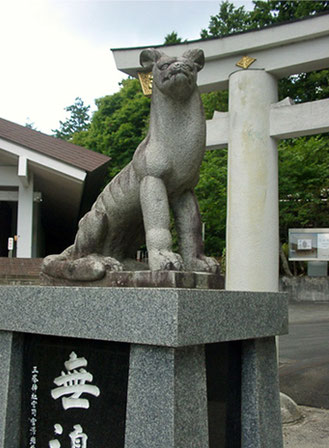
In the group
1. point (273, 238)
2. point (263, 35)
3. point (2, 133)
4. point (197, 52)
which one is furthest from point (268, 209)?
point (2, 133)

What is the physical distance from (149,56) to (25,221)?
9.38 metres

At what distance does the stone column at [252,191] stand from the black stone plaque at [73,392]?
107 inches

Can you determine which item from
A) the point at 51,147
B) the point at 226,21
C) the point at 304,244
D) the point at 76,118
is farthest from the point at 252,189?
the point at 76,118

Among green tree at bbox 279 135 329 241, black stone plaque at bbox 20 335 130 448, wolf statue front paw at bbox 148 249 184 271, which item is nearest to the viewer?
black stone plaque at bbox 20 335 130 448

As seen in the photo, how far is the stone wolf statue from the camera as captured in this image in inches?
120

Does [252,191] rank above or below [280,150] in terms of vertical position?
below

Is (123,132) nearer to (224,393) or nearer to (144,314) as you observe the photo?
(224,393)

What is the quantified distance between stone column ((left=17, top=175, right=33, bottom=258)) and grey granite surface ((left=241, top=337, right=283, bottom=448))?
9.49m

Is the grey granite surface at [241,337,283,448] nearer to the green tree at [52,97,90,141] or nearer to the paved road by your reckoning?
the paved road

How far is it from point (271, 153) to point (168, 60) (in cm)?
254

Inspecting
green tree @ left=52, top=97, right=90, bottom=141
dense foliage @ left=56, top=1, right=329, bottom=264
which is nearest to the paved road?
dense foliage @ left=56, top=1, right=329, bottom=264

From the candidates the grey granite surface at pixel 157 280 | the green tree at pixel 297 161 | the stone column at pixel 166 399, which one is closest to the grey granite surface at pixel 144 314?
the stone column at pixel 166 399

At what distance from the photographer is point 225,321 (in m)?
2.65

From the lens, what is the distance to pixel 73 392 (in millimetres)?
2811
